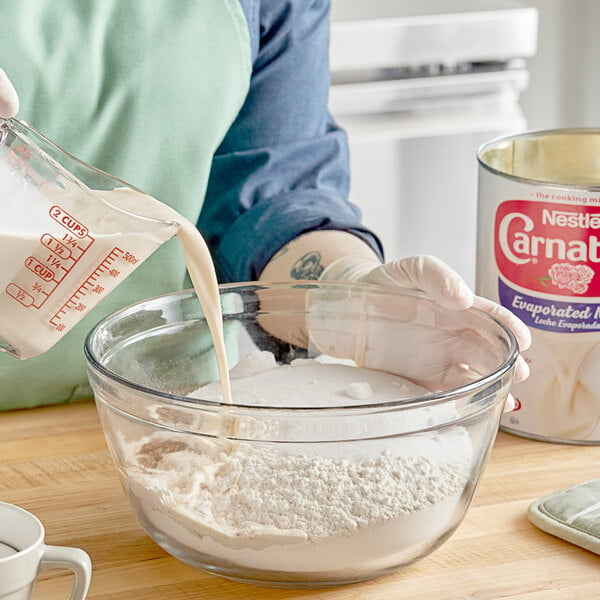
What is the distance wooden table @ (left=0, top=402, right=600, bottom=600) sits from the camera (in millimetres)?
725

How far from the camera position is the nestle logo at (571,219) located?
0.86m

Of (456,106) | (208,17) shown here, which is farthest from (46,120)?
(456,106)

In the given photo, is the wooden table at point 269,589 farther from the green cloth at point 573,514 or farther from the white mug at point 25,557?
the white mug at point 25,557

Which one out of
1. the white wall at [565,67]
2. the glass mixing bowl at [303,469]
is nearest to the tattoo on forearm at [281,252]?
the glass mixing bowl at [303,469]

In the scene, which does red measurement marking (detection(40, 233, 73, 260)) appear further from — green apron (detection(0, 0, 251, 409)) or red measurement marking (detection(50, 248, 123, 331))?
green apron (detection(0, 0, 251, 409))

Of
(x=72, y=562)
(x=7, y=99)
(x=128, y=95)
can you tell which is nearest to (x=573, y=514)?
(x=72, y=562)

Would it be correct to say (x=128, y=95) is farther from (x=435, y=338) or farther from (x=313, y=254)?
(x=435, y=338)

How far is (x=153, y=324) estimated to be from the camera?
0.89m

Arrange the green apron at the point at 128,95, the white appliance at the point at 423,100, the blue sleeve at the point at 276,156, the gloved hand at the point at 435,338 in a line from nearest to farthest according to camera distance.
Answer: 1. the gloved hand at the point at 435,338
2. the green apron at the point at 128,95
3. the blue sleeve at the point at 276,156
4. the white appliance at the point at 423,100

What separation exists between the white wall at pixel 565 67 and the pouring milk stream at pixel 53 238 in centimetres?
217

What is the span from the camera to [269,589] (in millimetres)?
727

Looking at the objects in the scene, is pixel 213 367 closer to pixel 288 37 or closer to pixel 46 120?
pixel 46 120

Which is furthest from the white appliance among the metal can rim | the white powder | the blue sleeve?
the white powder

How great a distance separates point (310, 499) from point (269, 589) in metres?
0.09
